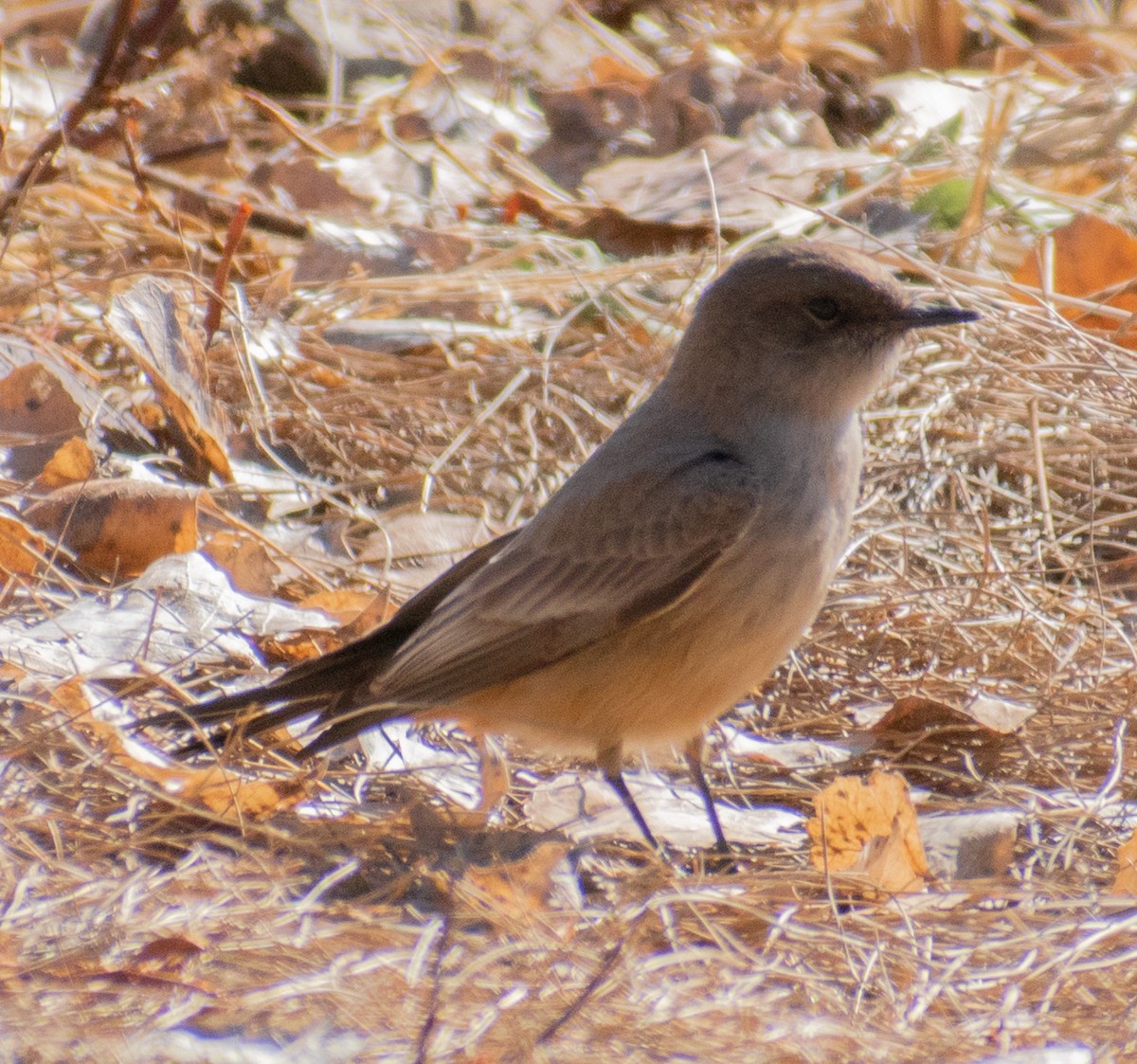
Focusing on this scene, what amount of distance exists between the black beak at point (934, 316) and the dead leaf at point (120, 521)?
6.49 feet

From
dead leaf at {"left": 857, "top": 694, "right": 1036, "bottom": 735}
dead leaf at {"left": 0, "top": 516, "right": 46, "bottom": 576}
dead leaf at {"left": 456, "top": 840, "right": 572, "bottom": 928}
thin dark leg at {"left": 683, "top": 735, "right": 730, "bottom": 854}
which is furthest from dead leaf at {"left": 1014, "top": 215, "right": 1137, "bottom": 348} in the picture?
dead leaf at {"left": 0, "top": 516, "right": 46, "bottom": 576}

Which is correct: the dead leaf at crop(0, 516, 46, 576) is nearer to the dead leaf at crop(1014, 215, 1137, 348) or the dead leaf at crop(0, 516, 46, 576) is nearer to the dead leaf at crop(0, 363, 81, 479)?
the dead leaf at crop(0, 363, 81, 479)

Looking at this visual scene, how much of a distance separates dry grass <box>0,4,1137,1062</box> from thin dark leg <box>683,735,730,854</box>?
0.08 meters

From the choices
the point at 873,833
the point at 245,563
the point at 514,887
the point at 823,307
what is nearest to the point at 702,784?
the point at 873,833

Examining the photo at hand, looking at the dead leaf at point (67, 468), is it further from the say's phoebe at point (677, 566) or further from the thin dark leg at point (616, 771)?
the thin dark leg at point (616, 771)

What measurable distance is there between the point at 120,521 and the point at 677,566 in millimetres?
1668

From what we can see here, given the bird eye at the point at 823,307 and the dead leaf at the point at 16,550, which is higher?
the bird eye at the point at 823,307

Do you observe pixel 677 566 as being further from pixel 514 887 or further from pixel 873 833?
pixel 514 887

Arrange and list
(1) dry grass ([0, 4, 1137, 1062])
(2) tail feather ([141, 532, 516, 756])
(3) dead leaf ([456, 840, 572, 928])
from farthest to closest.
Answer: (2) tail feather ([141, 532, 516, 756]), (3) dead leaf ([456, 840, 572, 928]), (1) dry grass ([0, 4, 1137, 1062])

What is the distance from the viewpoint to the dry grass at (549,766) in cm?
260

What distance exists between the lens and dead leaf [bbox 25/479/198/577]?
14.3 ft

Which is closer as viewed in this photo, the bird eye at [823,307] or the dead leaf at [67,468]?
the bird eye at [823,307]

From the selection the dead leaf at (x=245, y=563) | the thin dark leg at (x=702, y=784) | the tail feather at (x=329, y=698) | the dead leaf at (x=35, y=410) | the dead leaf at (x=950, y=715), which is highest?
the dead leaf at (x=35, y=410)

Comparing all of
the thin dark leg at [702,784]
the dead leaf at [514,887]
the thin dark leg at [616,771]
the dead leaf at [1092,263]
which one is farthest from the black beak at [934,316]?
the dead leaf at [1092,263]
